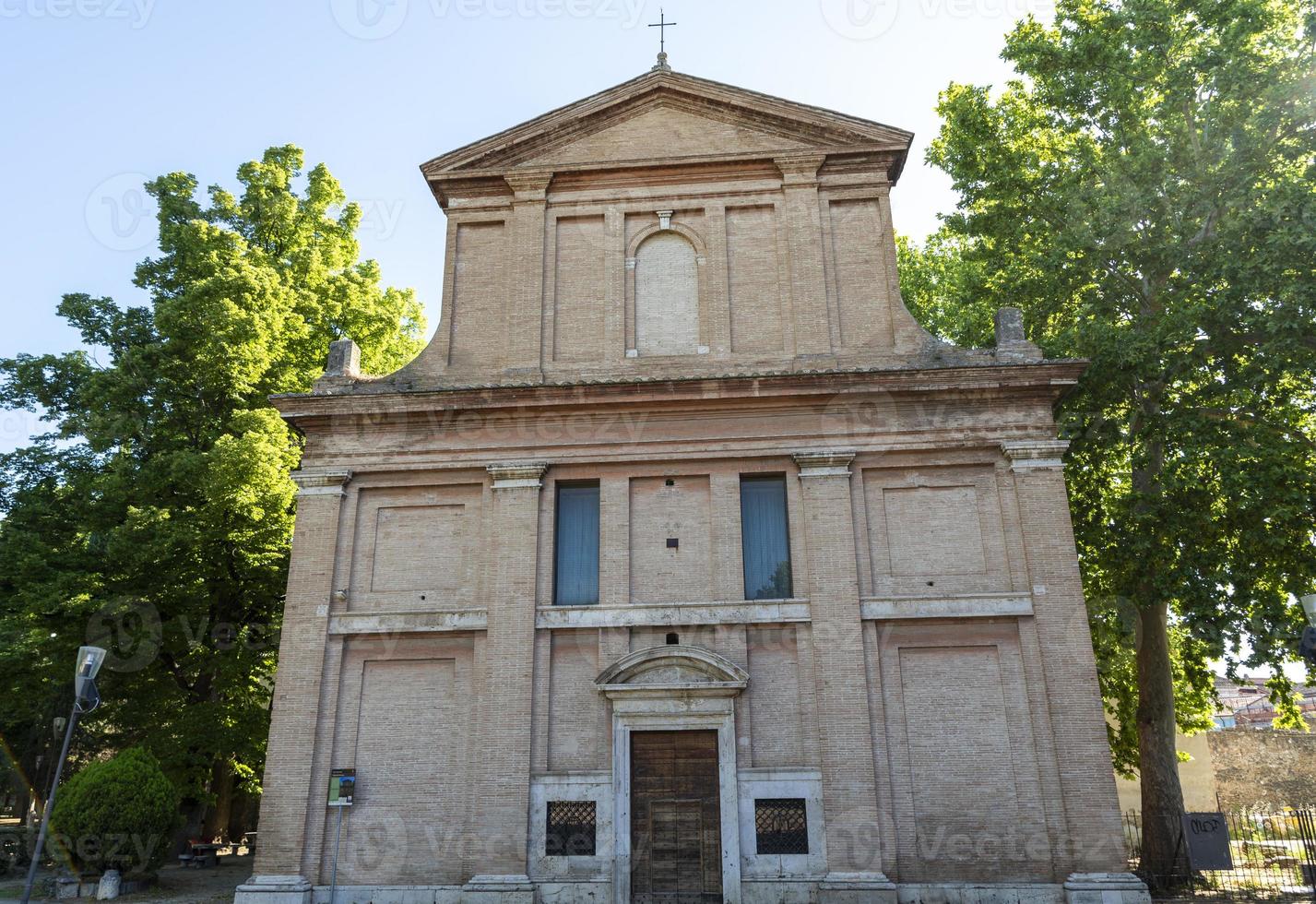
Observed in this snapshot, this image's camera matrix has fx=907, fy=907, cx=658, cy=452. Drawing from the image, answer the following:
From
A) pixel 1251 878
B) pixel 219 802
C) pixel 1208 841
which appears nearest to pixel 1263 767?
pixel 1251 878

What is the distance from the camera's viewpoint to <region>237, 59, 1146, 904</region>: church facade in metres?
14.5

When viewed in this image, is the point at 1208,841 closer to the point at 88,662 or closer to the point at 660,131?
the point at 660,131

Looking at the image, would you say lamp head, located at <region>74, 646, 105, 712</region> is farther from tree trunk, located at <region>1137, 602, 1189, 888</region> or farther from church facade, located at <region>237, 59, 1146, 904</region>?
tree trunk, located at <region>1137, 602, 1189, 888</region>

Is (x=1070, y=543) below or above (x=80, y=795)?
above

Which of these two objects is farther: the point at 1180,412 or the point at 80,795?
the point at 1180,412

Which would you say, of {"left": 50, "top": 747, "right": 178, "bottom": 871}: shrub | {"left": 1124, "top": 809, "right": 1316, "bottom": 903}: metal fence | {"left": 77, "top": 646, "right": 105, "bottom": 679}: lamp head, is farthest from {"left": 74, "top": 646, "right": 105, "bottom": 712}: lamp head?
{"left": 1124, "top": 809, "right": 1316, "bottom": 903}: metal fence

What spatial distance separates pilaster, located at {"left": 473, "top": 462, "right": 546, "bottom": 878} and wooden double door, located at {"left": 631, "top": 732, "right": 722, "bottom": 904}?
1840mm

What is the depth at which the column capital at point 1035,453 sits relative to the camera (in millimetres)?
15961

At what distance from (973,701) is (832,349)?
6726 millimetres

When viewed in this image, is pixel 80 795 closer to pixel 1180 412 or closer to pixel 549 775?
pixel 549 775

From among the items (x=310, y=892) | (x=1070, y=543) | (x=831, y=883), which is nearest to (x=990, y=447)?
(x=1070, y=543)

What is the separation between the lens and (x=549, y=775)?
15.0m

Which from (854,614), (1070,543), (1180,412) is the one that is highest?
(1180,412)

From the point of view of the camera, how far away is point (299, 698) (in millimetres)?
15625
